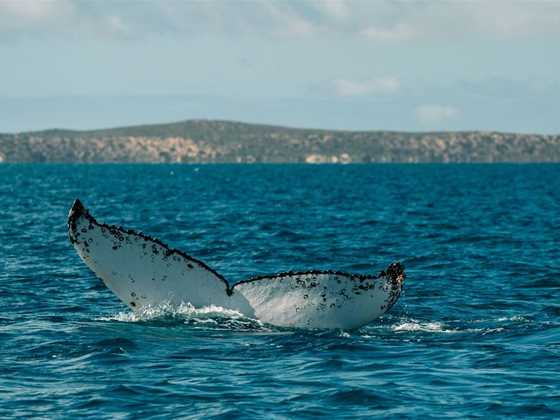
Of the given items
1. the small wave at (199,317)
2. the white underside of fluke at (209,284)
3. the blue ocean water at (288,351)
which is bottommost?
the blue ocean water at (288,351)

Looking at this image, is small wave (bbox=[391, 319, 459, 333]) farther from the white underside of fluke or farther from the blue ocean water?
the white underside of fluke

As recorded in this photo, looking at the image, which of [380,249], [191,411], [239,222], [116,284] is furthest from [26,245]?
[191,411]

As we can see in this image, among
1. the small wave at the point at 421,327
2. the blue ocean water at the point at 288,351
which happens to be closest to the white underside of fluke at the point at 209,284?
the blue ocean water at the point at 288,351

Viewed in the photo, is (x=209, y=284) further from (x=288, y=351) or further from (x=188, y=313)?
(x=288, y=351)

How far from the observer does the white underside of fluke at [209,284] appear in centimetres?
1567

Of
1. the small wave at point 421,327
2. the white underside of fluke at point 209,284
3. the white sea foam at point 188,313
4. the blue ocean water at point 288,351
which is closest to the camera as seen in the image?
the blue ocean water at point 288,351

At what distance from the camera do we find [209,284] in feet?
53.1

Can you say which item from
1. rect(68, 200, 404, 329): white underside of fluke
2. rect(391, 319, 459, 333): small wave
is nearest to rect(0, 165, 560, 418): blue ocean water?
rect(391, 319, 459, 333): small wave

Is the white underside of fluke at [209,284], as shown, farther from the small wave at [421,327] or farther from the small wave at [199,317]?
the small wave at [421,327]

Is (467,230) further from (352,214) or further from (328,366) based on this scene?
(328,366)

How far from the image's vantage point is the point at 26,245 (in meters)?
37.8

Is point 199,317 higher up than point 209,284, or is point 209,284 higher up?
point 209,284

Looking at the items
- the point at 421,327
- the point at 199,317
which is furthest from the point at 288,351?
the point at 421,327

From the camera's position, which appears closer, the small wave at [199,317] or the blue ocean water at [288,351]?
the blue ocean water at [288,351]
